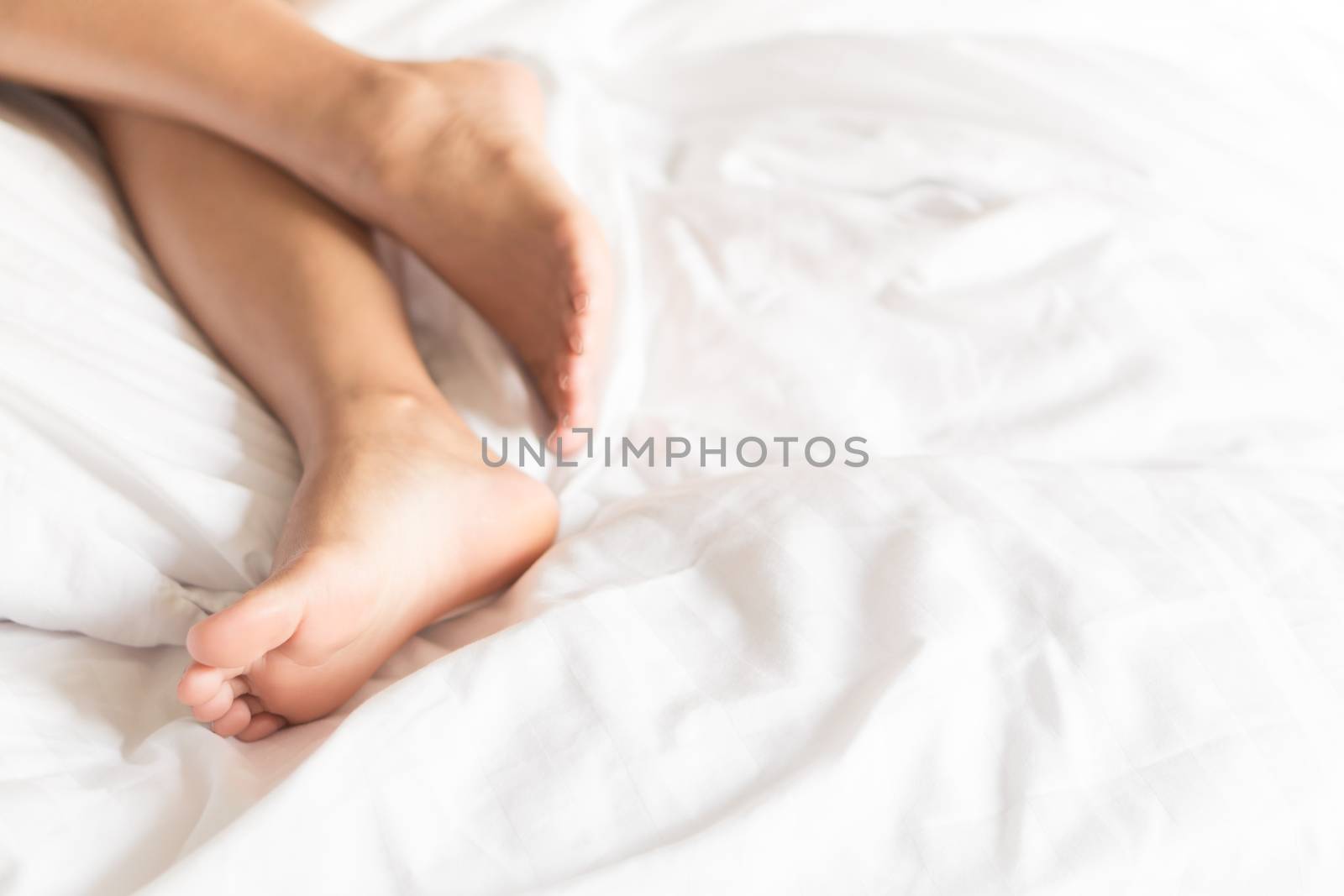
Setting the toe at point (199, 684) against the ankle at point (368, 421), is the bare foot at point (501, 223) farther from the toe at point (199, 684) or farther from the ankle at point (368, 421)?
the toe at point (199, 684)

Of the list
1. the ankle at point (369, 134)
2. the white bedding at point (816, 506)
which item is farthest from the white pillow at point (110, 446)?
the ankle at point (369, 134)

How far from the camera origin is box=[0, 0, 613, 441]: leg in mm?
729

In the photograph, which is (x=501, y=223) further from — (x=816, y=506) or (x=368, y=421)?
(x=816, y=506)

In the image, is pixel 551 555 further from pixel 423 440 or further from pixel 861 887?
pixel 861 887

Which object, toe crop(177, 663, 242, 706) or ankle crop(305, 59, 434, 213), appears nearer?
toe crop(177, 663, 242, 706)

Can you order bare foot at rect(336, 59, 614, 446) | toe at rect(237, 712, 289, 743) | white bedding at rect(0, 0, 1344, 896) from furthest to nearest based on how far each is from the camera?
bare foot at rect(336, 59, 614, 446), toe at rect(237, 712, 289, 743), white bedding at rect(0, 0, 1344, 896)

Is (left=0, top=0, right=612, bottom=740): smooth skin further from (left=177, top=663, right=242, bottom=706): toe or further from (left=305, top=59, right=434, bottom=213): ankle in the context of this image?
(left=177, top=663, right=242, bottom=706): toe

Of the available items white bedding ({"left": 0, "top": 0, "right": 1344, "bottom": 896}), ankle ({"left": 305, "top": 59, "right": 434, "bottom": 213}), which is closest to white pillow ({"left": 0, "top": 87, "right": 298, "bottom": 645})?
white bedding ({"left": 0, "top": 0, "right": 1344, "bottom": 896})

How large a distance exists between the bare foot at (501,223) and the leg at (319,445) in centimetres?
5

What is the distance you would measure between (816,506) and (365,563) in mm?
213

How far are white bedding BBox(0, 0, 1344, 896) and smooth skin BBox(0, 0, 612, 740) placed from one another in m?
0.03

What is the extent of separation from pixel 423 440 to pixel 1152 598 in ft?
1.23

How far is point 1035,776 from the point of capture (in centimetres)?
45

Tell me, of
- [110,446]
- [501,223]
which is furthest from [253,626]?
[501,223]
